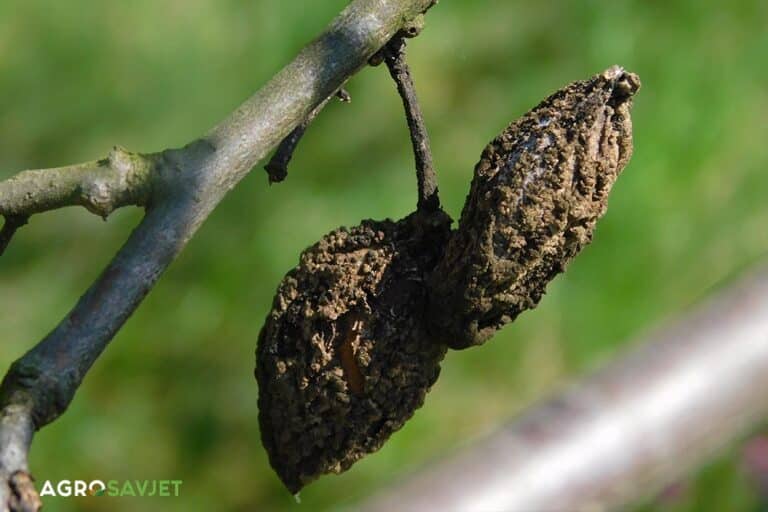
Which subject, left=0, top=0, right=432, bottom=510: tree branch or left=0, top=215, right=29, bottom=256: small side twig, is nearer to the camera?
left=0, top=0, right=432, bottom=510: tree branch

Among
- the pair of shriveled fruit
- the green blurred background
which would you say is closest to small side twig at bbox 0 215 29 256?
the pair of shriveled fruit

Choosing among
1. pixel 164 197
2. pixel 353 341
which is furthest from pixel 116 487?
pixel 164 197

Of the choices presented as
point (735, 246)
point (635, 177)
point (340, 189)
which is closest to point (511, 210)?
point (340, 189)

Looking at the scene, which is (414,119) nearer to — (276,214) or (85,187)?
(85,187)

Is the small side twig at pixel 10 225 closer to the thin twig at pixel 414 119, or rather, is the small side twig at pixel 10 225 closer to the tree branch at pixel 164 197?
the tree branch at pixel 164 197

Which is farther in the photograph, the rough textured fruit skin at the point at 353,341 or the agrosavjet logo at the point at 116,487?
the agrosavjet logo at the point at 116,487

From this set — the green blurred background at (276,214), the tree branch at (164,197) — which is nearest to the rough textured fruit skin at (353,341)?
the tree branch at (164,197)

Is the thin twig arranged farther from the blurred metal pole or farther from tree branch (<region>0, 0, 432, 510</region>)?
the blurred metal pole

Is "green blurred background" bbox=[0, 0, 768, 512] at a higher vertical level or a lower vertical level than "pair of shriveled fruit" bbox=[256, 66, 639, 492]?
higher
